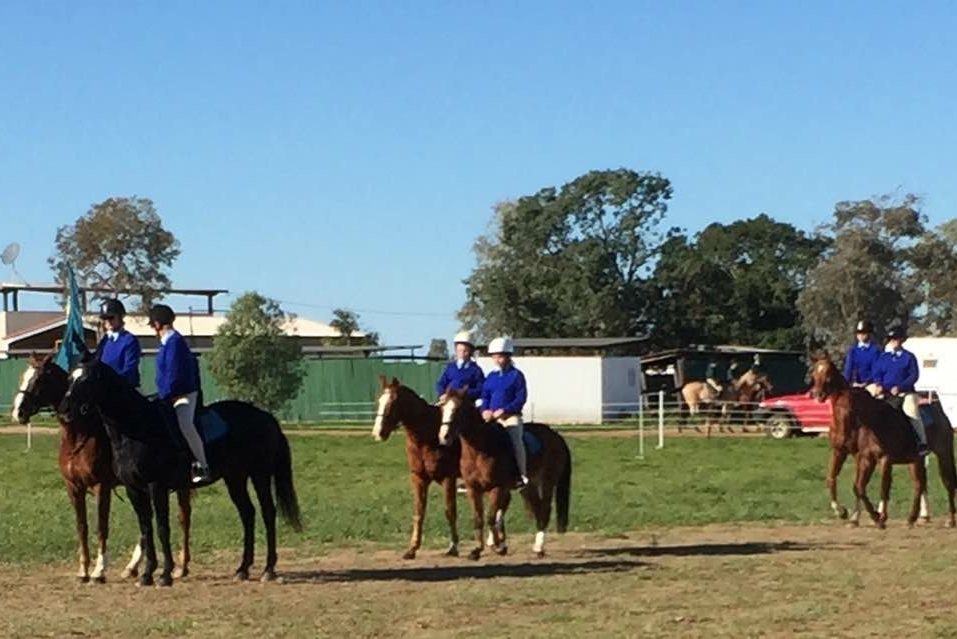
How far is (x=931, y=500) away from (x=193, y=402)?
528 inches

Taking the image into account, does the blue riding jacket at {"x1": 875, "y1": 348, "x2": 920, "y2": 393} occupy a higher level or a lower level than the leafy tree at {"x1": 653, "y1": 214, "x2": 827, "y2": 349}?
lower

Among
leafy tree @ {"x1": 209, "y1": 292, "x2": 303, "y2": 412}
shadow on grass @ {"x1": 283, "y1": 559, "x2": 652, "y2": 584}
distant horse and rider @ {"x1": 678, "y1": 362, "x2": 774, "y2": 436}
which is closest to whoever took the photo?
shadow on grass @ {"x1": 283, "y1": 559, "x2": 652, "y2": 584}

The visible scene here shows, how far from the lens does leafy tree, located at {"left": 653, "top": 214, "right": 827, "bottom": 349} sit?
81500mm

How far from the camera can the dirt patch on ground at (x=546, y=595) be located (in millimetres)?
11352

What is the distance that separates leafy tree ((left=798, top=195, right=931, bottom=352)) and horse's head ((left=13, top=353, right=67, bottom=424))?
63119mm

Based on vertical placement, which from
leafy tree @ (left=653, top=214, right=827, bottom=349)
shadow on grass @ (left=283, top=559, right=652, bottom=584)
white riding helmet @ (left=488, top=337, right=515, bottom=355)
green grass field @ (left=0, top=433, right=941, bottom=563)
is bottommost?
shadow on grass @ (left=283, top=559, right=652, bottom=584)

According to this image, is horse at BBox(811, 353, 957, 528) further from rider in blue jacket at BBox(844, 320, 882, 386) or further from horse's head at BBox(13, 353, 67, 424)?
horse's head at BBox(13, 353, 67, 424)

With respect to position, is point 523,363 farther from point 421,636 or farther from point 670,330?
point 421,636

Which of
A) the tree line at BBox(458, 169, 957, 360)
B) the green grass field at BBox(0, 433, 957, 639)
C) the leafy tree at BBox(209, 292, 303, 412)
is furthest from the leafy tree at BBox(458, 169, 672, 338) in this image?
the green grass field at BBox(0, 433, 957, 639)

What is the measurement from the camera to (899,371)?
20.2 meters

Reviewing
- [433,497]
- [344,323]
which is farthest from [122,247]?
[433,497]

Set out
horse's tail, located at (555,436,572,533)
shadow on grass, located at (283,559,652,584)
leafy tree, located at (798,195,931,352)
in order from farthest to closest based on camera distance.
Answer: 1. leafy tree, located at (798,195,931,352)
2. horse's tail, located at (555,436,572,533)
3. shadow on grass, located at (283,559,652,584)

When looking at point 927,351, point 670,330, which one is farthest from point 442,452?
point 670,330

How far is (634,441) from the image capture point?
41938 millimetres
